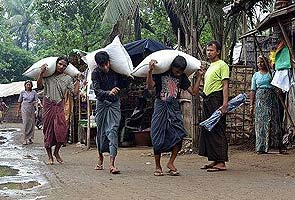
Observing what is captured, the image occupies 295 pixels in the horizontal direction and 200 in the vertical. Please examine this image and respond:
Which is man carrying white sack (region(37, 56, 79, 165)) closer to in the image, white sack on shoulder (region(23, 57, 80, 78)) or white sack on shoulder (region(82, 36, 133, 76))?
white sack on shoulder (region(23, 57, 80, 78))

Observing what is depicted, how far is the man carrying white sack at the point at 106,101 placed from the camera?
731 centimetres

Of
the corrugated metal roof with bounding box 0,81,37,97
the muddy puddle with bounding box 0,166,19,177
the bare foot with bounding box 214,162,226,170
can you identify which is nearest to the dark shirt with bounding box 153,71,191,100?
the bare foot with bounding box 214,162,226,170

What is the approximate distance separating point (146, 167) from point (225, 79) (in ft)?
6.26

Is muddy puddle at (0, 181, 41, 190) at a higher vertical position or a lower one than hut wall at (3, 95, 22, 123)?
lower

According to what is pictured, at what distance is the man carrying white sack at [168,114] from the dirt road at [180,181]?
0.36 m

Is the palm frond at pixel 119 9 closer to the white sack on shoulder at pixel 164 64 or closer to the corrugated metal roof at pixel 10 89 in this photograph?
the white sack on shoulder at pixel 164 64

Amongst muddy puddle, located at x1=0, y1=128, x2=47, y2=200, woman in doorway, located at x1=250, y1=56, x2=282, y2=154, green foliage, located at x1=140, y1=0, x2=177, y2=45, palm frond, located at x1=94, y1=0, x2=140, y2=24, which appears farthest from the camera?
green foliage, located at x1=140, y1=0, x2=177, y2=45

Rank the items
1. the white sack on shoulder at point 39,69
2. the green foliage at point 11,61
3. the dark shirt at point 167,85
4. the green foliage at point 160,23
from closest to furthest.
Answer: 1. the dark shirt at point 167,85
2. the white sack on shoulder at point 39,69
3. the green foliage at point 160,23
4. the green foliage at point 11,61

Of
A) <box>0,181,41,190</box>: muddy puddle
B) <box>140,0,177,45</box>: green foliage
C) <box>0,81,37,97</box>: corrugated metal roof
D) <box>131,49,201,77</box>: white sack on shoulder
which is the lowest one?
<box>0,181,41,190</box>: muddy puddle

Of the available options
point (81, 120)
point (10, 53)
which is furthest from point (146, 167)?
point (10, 53)

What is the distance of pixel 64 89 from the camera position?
851 centimetres

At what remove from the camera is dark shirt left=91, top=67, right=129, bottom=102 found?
7344 mm

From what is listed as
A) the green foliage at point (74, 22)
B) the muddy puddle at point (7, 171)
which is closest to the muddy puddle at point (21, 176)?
the muddy puddle at point (7, 171)

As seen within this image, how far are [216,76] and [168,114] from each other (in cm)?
95
